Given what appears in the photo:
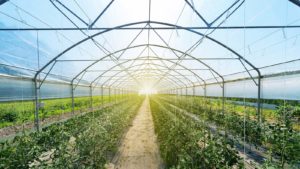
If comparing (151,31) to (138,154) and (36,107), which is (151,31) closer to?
(138,154)

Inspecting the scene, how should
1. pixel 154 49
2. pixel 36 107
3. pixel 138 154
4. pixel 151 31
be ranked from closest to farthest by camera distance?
pixel 138 154 < pixel 151 31 < pixel 36 107 < pixel 154 49

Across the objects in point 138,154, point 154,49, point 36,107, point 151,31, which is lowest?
point 138,154

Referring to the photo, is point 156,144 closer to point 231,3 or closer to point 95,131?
point 95,131

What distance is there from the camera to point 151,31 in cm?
816

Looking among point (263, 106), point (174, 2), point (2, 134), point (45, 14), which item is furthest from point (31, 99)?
point (263, 106)

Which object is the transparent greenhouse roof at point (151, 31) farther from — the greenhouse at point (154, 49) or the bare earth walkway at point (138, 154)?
the bare earth walkway at point (138, 154)

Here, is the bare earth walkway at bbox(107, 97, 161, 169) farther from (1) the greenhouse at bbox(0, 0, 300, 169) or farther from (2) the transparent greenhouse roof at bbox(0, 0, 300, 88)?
(2) the transparent greenhouse roof at bbox(0, 0, 300, 88)

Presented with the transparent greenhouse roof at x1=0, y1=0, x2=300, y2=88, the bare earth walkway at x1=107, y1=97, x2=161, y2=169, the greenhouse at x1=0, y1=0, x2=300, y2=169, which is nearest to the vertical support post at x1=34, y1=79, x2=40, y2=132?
the greenhouse at x1=0, y1=0, x2=300, y2=169

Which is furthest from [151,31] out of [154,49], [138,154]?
[138,154]

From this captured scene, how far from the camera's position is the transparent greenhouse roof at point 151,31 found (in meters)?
5.51

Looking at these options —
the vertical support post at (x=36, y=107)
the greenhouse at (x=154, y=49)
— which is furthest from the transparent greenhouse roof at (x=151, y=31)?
the vertical support post at (x=36, y=107)

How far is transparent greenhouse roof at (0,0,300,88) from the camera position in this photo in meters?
5.51

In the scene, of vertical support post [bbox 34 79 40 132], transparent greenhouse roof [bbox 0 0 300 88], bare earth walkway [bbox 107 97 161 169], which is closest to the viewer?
transparent greenhouse roof [bbox 0 0 300 88]

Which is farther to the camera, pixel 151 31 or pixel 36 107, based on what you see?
pixel 36 107
